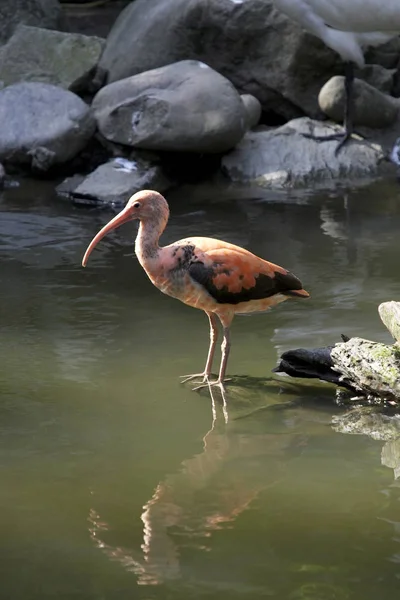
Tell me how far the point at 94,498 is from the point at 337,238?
4697mm

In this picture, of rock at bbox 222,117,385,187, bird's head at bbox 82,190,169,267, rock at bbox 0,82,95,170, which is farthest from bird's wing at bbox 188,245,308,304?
rock at bbox 0,82,95,170

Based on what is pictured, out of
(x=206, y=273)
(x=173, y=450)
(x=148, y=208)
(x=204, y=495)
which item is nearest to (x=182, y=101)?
(x=148, y=208)

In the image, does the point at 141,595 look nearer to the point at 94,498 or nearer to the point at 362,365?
the point at 94,498

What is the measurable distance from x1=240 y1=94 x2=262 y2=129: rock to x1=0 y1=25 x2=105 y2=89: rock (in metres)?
1.79

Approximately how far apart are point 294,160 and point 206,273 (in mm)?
5556

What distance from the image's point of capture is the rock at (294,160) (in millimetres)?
10484

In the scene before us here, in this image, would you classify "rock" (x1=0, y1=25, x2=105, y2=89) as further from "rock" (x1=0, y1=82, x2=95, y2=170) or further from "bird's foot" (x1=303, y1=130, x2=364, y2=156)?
"bird's foot" (x1=303, y1=130, x2=364, y2=156)

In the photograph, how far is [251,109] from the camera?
11.2m

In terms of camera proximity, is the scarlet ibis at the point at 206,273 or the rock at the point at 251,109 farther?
the rock at the point at 251,109

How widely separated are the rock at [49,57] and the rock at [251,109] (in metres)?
1.79

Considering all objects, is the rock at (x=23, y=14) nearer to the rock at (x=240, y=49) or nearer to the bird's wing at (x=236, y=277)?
the rock at (x=240, y=49)

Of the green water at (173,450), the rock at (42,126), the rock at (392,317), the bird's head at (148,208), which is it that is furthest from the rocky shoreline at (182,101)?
the rock at (392,317)

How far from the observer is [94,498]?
414cm

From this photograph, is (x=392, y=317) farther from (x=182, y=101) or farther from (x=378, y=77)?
(x=378, y=77)
